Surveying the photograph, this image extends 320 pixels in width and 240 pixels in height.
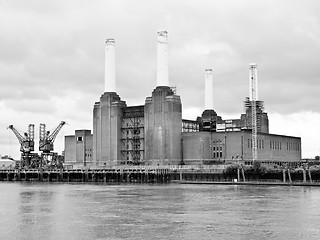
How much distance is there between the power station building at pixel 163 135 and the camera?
123188mm

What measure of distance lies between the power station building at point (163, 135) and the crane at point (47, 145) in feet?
13.5

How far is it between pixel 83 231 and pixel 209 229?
8.66m

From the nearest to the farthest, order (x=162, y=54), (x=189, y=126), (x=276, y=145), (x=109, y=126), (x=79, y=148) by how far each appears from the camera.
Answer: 1. (x=162, y=54)
2. (x=109, y=126)
3. (x=276, y=145)
4. (x=189, y=126)
5. (x=79, y=148)

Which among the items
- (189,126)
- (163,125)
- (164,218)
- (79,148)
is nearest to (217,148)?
(189,126)

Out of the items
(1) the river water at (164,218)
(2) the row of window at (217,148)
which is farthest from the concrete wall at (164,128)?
(1) the river water at (164,218)

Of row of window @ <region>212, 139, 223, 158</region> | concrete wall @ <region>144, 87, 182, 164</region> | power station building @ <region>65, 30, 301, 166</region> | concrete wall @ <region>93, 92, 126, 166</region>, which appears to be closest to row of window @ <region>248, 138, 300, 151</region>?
power station building @ <region>65, 30, 301, 166</region>

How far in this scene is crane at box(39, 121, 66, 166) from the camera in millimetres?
142875

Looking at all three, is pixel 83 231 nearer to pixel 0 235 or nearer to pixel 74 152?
pixel 0 235

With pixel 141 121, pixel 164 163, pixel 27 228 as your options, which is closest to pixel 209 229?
Answer: pixel 27 228

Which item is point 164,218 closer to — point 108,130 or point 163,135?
point 163,135

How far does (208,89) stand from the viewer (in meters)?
134

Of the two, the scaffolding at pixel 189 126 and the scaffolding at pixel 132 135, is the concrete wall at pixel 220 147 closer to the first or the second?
the scaffolding at pixel 189 126

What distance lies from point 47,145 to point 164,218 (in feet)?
330

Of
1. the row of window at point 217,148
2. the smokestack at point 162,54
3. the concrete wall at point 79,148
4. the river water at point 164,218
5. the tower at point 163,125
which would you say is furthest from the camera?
the concrete wall at point 79,148
